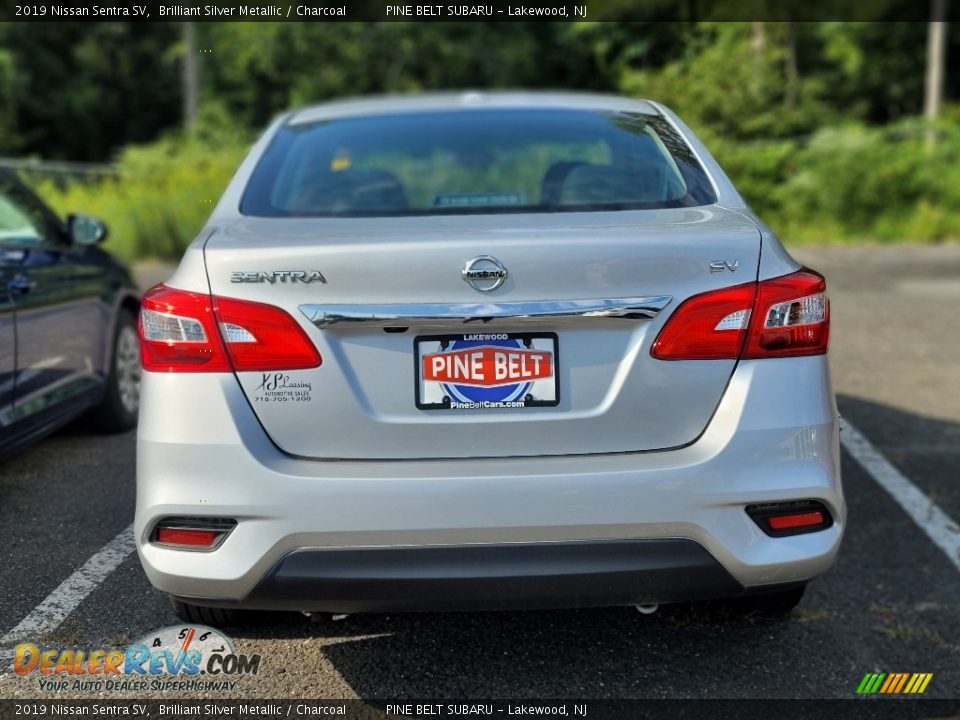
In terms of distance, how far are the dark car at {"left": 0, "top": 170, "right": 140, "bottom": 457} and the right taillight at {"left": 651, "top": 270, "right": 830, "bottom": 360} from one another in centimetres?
297

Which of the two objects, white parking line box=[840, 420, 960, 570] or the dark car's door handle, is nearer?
white parking line box=[840, 420, 960, 570]

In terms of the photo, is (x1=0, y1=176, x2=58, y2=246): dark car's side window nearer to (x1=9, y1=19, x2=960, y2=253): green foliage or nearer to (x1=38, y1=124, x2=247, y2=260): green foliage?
(x1=38, y1=124, x2=247, y2=260): green foliage

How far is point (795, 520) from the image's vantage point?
2793 mm

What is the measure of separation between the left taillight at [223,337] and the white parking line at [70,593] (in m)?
1.22

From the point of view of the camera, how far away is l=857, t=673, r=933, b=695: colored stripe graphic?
317cm

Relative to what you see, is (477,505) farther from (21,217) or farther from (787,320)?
(21,217)

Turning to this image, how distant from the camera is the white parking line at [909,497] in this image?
14.3 ft

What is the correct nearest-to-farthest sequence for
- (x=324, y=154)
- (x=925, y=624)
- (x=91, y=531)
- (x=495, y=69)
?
(x=925, y=624) → (x=324, y=154) → (x=91, y=531) → (x=495, y=69)

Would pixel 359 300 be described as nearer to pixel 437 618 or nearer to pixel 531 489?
pixel 531 489

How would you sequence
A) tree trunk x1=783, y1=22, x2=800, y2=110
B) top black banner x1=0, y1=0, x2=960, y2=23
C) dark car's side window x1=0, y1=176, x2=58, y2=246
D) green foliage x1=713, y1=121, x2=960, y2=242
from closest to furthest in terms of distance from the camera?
dark car's side window x1=0, y1=176, x2=58, y2=246 < green foliage x1=713, y1=121, x2=960, y2=242 < top black banner x1=0, y1=0, x2=960, y2=23 < tree trunk x1=783, y1=22, x2=800, y2=110

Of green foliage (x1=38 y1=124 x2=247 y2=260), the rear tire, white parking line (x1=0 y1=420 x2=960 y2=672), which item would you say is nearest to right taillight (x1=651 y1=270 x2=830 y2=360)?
the rear tire

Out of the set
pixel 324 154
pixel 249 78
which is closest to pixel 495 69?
pixel 249 78

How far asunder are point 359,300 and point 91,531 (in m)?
2.25

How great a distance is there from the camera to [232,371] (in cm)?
272
